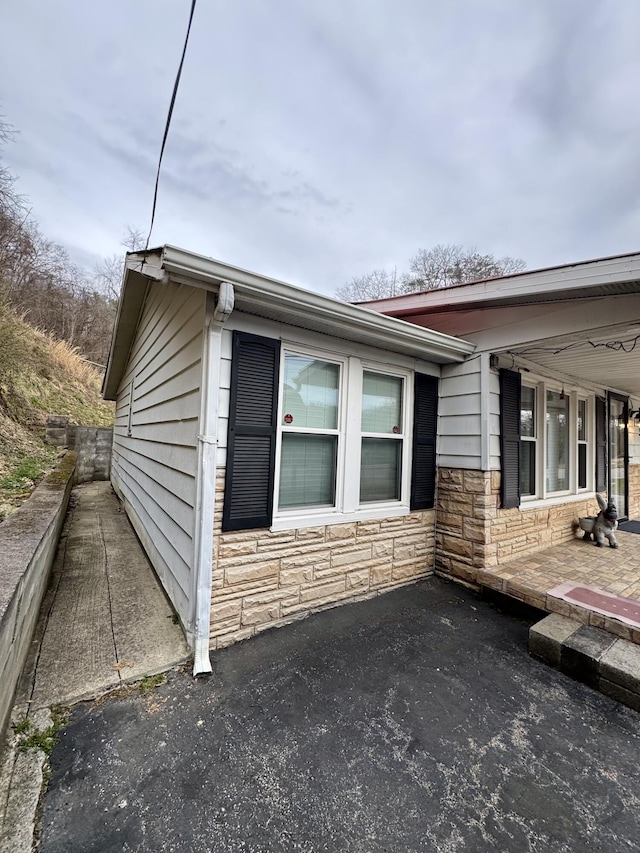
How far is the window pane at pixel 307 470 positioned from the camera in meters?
2.85

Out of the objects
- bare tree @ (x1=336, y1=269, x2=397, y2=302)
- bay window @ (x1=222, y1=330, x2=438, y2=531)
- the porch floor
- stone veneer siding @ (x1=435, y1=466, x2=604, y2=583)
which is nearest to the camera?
bay window @ (x1=222, y1=330, x2=438, y2=531)

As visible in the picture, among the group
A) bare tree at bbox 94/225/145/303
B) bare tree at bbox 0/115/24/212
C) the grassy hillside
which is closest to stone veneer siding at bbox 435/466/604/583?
the grassy hillside

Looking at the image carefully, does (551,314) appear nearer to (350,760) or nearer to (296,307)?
(296,307)

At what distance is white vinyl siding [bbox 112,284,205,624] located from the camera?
2.67 meters

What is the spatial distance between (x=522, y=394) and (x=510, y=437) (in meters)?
0.78

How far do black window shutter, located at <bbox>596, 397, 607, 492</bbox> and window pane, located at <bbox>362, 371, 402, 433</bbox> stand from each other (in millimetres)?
3656

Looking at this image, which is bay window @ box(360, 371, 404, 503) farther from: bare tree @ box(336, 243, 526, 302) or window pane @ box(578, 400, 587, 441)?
bare tree @ box(336, 243, 526, 302)

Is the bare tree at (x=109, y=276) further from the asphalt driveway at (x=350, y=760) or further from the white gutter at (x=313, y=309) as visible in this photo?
the asphalt driveway at (x=350, y=760)

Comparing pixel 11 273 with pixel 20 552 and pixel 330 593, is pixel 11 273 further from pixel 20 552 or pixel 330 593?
pixel 330 593

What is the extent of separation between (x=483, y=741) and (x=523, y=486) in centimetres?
294

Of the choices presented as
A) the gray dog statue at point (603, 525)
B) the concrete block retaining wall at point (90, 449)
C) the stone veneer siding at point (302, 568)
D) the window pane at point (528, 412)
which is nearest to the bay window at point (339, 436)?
the stone veneer siding at point (302, 568)

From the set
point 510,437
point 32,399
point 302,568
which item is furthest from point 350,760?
point 32,399

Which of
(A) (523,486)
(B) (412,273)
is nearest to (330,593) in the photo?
(A) (523,486)

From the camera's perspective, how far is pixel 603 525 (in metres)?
4.43
